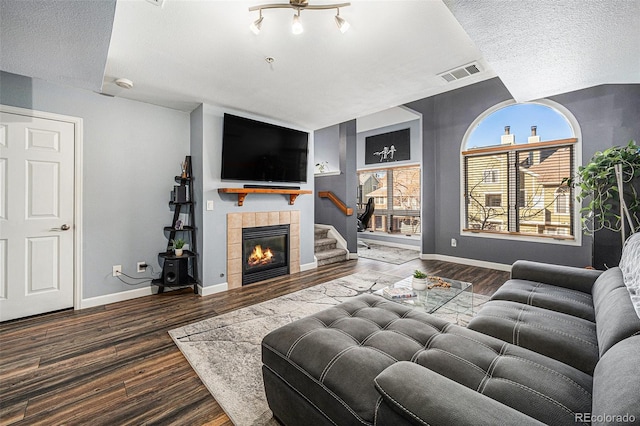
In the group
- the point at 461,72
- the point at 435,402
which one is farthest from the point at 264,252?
the point at 435,402

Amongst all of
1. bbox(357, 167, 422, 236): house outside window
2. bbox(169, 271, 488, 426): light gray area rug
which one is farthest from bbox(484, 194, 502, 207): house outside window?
bbox(169, 271, 488, 426): light gray area rug

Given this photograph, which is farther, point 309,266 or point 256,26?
point 309,266

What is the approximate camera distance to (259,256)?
409cm

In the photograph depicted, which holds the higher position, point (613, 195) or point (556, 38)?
point (556, 38)

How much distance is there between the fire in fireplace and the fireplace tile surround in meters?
0.06

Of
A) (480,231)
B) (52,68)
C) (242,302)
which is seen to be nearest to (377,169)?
(480,231)

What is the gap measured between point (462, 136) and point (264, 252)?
411cm

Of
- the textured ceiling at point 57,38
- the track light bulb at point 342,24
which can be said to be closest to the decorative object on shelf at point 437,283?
the track light bulb at point 342,24

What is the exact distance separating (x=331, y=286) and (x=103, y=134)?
330 cm

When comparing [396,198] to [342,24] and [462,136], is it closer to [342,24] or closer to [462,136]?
[462,136]

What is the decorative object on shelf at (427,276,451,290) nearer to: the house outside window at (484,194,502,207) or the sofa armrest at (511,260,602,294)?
the sofa armrest at (511,260,602,294)

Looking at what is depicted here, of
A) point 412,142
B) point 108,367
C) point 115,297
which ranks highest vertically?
point 412,142

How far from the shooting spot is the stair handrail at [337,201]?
18.3 ft

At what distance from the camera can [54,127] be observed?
9.34 feet
